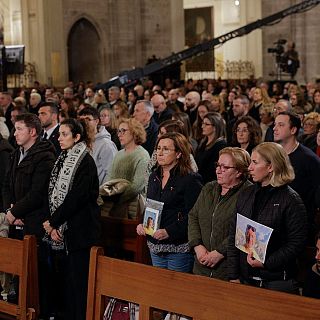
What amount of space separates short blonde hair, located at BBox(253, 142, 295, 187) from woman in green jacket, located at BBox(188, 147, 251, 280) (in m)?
0.40

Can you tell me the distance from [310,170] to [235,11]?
28512 mm

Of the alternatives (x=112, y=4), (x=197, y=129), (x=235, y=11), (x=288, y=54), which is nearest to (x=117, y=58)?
(x=112, y=4)

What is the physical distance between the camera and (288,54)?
2466 centimetres

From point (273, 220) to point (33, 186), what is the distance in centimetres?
249

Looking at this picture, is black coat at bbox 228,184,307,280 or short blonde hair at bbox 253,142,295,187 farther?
short blonde hair at bbox 253,142,295,187

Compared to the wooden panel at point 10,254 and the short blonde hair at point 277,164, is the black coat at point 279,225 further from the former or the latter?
the wooden panel at point 10,254

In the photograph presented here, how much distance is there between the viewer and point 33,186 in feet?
22.0

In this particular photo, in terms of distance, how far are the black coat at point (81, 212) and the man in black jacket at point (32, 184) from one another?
29 centimetres

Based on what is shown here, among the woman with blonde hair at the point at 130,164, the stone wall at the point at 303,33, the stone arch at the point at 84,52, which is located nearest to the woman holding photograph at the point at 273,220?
the woman with blonde hair at the point at 130,164

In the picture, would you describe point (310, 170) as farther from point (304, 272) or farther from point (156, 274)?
point (156, 274)

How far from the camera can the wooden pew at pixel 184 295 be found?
12.0 ft

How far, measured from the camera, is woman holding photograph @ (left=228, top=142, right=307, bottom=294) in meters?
5.03

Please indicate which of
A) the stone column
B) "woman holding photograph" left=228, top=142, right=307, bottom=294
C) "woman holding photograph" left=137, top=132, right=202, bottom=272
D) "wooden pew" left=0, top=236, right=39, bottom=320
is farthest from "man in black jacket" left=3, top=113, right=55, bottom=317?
the stone column

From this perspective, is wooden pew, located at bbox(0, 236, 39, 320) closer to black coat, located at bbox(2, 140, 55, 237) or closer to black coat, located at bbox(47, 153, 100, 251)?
black coat, located at bbox(47, 153, 100, 251)
